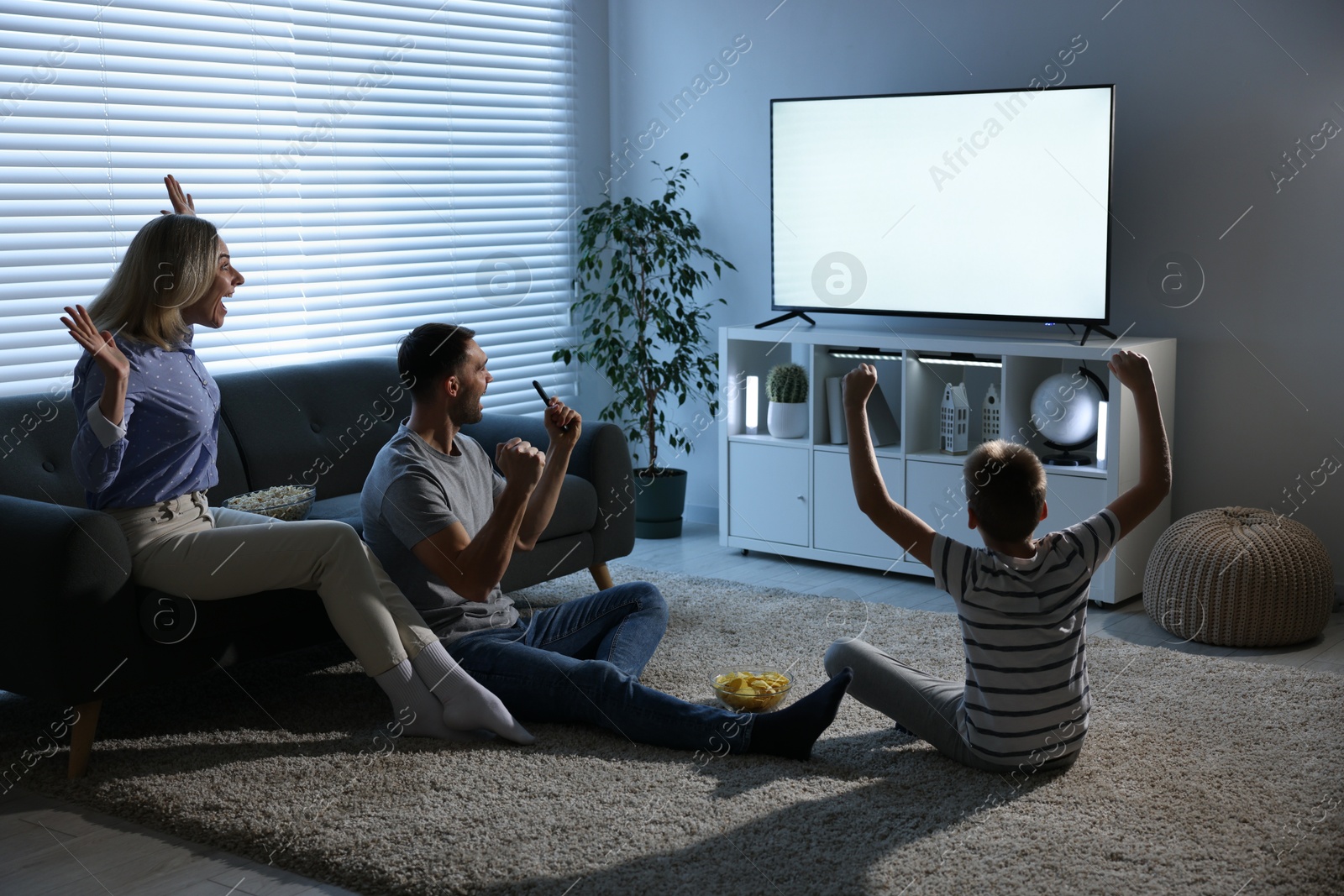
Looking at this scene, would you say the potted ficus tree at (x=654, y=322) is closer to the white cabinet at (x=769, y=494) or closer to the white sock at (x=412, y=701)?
the white cabinet at (x=769, y=494)

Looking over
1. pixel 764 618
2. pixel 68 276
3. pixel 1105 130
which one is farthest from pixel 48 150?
pixel 1105 130

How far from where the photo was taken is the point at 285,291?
14.1 feet

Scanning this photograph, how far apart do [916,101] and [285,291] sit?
2192mm

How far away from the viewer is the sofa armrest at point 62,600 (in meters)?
2.55

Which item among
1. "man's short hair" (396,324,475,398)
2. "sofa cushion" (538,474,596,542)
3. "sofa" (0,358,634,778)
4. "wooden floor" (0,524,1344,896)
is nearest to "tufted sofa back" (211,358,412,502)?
"sofa" (0,358,634,778)

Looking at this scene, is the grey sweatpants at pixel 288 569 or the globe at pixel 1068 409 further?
the globe at pixel 1068 409

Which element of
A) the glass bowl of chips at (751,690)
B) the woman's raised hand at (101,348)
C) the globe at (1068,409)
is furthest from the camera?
the globe at (1068,409)

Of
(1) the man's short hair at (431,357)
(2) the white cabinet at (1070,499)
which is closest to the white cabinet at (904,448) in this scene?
(2) the white cabinet at (1070,499)

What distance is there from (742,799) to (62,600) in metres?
1.40

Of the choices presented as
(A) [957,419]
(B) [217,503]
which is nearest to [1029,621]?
(A) [957,419]

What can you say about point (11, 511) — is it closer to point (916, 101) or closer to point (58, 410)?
point (58, 410)

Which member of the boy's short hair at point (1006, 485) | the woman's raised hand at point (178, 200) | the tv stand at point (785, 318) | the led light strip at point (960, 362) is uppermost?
the woman's raised hand at point (178, 200)

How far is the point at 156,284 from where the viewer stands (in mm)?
2738

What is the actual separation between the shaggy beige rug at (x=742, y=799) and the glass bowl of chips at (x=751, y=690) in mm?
171
